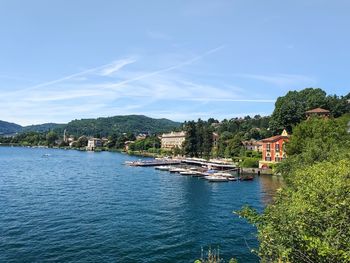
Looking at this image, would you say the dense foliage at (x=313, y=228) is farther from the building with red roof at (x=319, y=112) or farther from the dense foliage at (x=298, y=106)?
the building with red roof at (x=319, y=112)

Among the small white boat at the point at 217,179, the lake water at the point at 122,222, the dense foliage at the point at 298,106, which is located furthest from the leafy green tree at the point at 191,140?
the lake water at the point at 122,222

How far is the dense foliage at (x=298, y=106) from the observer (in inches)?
4440

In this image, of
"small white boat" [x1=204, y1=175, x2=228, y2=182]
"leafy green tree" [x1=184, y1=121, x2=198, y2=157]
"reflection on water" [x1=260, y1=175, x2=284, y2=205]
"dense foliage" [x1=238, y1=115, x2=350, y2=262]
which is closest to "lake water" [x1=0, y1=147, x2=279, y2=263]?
"reflection on water" [x1=260, y1=175, x2=284, y2=205]

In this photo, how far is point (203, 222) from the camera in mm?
40156

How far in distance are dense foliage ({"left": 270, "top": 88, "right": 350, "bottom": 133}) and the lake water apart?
50510mm

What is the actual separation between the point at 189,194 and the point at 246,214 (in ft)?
154

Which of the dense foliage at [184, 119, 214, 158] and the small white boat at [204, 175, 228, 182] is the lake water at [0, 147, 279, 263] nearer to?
the small white boat at [204, 175, 228, 182]

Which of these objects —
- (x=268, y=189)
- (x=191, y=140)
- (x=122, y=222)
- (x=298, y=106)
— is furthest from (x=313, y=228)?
(x=191, y=140)

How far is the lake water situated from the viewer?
29062mm

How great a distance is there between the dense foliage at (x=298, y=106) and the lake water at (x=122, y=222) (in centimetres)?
5051

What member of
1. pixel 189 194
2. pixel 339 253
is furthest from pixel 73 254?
pixel 189 194

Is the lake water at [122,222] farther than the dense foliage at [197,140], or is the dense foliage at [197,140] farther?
the dense foliage at [197,140]

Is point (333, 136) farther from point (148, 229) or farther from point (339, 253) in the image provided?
point (339, 253)

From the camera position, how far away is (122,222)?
38969 mm
